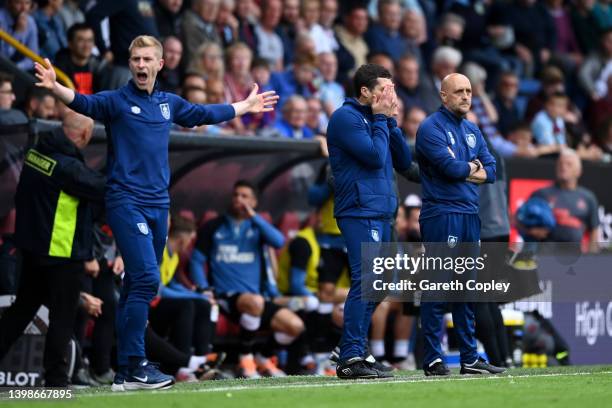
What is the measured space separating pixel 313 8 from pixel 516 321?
4.92 metres

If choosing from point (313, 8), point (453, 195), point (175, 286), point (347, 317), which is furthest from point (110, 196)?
point (313, 8)

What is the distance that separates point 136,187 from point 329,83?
283 inches

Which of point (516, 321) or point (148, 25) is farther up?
point (148, 25)

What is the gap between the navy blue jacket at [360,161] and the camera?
31.0ft

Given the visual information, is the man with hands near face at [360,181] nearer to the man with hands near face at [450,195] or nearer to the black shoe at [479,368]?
the man with hands near face at [450,195]

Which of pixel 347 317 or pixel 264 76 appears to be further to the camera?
pixel 264 76

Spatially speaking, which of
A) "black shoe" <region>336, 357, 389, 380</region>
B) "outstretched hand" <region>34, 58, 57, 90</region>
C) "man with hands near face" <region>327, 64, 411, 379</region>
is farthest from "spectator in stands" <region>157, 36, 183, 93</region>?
"outstretched hand" <region>34, 58, 57, 90</region>

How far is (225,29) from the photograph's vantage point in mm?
15555

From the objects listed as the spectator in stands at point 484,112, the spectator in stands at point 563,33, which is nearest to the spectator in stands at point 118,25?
the spectator in stands at point 484,112

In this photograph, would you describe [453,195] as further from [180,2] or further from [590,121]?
[590,121]

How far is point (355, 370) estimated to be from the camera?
9625 mm

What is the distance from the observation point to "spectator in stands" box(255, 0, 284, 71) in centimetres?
1605

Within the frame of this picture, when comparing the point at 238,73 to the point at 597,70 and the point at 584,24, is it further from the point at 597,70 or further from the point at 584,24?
the point at 584,24

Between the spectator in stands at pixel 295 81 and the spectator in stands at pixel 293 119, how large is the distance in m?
0.77
